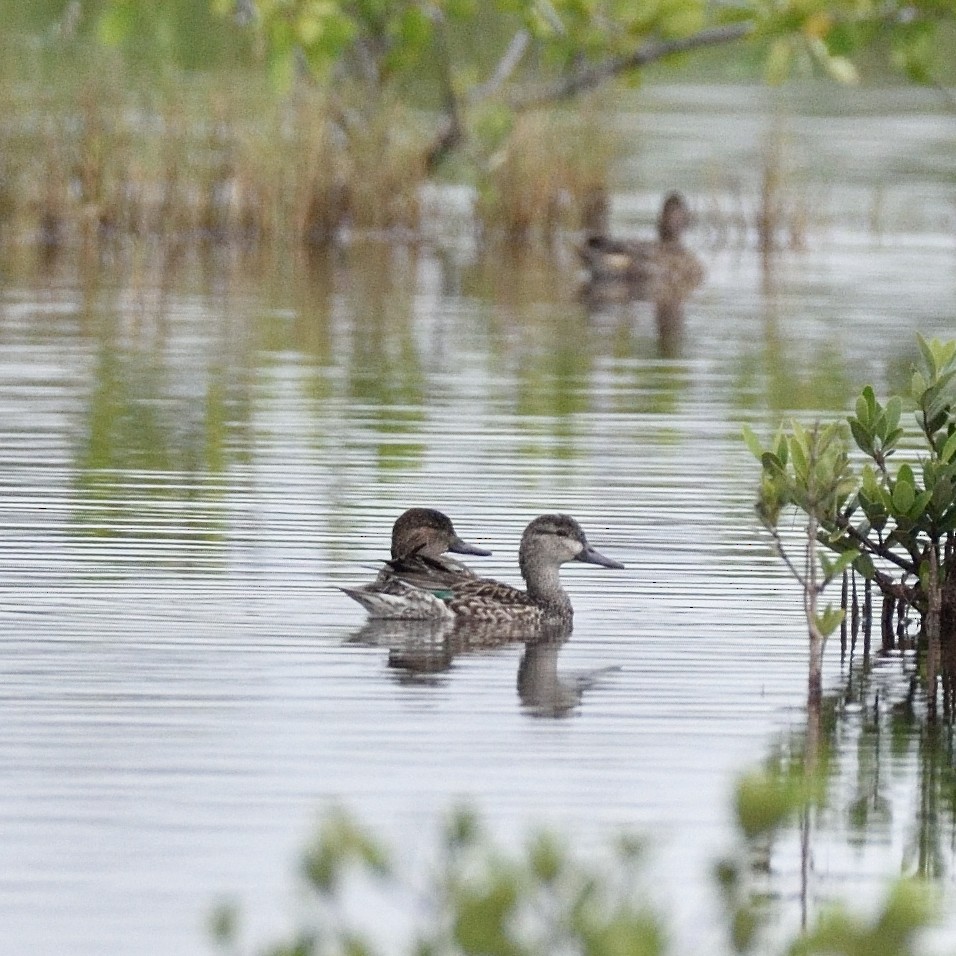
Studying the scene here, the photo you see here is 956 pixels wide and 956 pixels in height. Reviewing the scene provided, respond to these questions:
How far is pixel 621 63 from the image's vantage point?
2767 centimetres

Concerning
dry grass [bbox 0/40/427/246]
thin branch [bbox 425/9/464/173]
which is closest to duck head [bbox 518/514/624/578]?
dry grass [bbox 0/40/427/246]

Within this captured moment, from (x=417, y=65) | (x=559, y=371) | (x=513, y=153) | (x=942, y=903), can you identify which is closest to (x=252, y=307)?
→ (x=559, y=371)

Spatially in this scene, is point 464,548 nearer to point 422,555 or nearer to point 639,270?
point 422,555

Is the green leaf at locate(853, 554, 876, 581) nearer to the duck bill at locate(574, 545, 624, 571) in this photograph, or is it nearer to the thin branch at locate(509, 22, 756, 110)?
the duck bill at locate(574, 545, 624, 571)

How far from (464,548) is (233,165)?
16.5 m

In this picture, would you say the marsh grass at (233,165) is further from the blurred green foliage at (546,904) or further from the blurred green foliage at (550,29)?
the blurred green foliage at (546,904)

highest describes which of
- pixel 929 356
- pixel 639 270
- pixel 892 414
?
pixel 639 270

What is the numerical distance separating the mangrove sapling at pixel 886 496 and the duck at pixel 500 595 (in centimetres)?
89

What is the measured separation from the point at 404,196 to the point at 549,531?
18.7m

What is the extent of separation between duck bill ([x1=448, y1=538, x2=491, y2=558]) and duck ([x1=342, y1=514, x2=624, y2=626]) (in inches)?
13.5

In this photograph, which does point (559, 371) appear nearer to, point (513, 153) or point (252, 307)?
point (252, 307)

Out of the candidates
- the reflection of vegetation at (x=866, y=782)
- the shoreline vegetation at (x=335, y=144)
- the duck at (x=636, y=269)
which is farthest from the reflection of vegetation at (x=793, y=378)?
the reflection of vegetation at (x=866, y=782)

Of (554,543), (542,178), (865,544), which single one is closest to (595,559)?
(554,543)

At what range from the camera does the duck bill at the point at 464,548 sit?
10.7 meters
